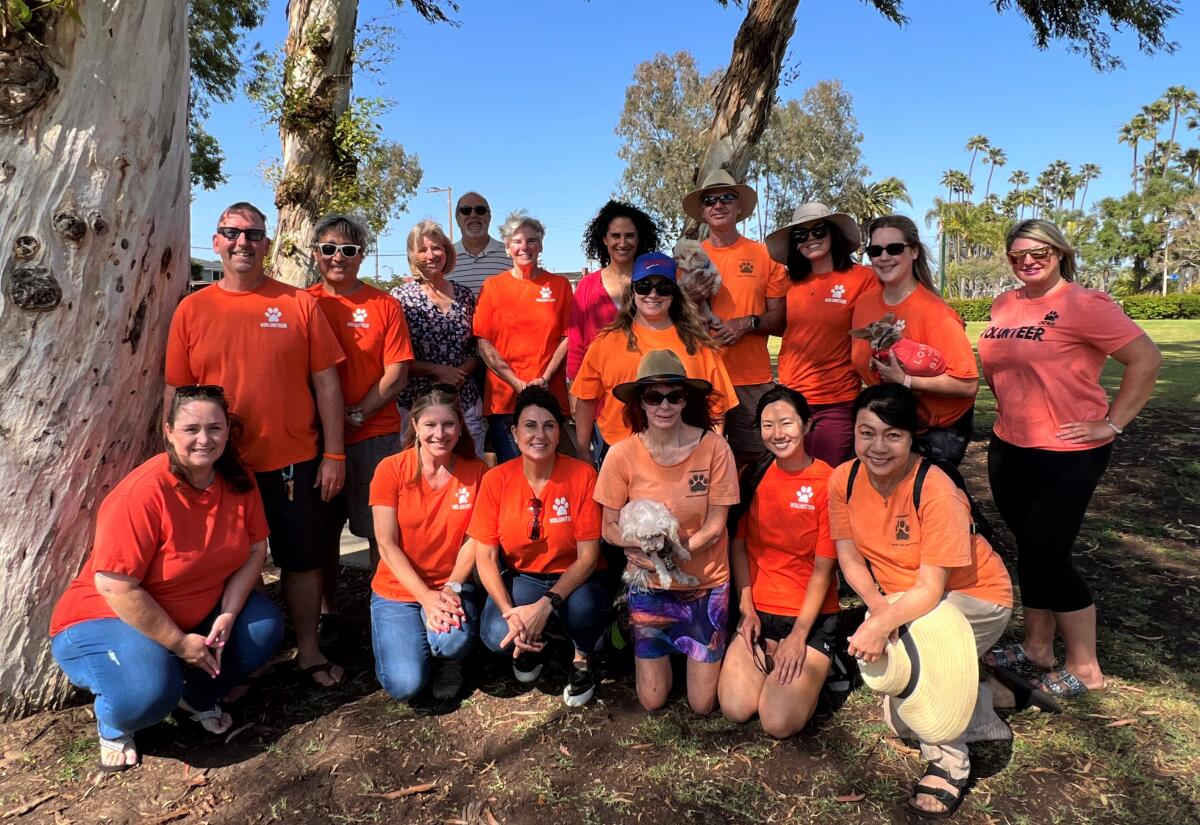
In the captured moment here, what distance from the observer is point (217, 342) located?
3270 millimetres

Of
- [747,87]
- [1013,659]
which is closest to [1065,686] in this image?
[1013,659]

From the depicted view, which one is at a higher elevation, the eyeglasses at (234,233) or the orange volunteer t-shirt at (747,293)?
the eyeglasses at (234,233)

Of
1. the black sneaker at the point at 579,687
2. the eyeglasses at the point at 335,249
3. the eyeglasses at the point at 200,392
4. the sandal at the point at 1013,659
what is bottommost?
the sandal at the point at 1013,659

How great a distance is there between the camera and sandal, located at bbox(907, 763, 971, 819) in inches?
103

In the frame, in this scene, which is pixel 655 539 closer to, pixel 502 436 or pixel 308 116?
pixel 502 436

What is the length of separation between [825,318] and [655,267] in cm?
102

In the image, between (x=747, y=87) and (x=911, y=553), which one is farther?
(x=747, y=87)

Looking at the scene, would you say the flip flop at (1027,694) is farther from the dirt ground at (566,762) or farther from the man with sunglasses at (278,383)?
the man with sunglasses at (278,383)

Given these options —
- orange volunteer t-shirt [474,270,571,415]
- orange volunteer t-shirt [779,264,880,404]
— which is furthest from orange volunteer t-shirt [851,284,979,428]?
orange volunteer t-shirt [474,270,571,415]

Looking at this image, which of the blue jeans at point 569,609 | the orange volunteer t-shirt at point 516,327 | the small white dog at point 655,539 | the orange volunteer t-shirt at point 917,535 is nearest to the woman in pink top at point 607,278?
the orange volunteer t-shirt at point 516,327

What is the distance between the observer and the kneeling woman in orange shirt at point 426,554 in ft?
11.0

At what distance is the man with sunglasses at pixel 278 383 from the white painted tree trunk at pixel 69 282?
1.01ft

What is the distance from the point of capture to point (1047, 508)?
3.25 m

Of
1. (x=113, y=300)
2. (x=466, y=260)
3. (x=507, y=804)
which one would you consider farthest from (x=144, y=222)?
(x=507, y=804)
